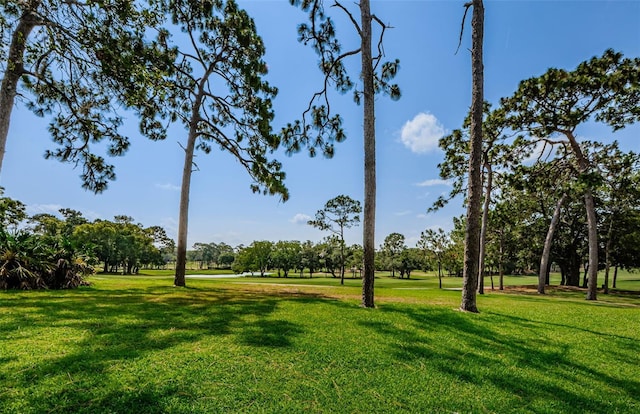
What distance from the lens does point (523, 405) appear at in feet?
9.68

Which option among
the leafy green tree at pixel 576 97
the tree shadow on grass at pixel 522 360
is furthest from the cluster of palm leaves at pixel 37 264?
the leafy green tree at pixel 576 97

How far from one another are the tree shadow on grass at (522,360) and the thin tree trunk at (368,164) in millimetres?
1700

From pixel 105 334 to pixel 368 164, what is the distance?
7.01 metres

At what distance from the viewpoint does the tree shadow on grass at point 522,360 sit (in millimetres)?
3135

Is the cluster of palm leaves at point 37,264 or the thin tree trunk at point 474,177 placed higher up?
the thin tree trunk at point 474,177

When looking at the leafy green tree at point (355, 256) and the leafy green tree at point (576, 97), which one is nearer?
the leafy green tree at point (576, 97)

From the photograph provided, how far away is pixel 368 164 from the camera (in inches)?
328

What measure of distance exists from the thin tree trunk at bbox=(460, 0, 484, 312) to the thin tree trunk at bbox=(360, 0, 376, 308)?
104 inches

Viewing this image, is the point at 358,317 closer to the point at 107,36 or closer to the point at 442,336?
the point at 442,336

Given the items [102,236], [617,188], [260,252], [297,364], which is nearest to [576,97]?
[617,188]

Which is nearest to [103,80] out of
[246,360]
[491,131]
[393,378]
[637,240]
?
[246,360]

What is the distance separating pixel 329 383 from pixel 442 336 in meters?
3.00

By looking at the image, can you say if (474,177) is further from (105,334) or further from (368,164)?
(105,334)

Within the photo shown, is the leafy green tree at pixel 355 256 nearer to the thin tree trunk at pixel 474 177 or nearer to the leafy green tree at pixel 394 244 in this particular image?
the leafy green tree at pixel 394 244
